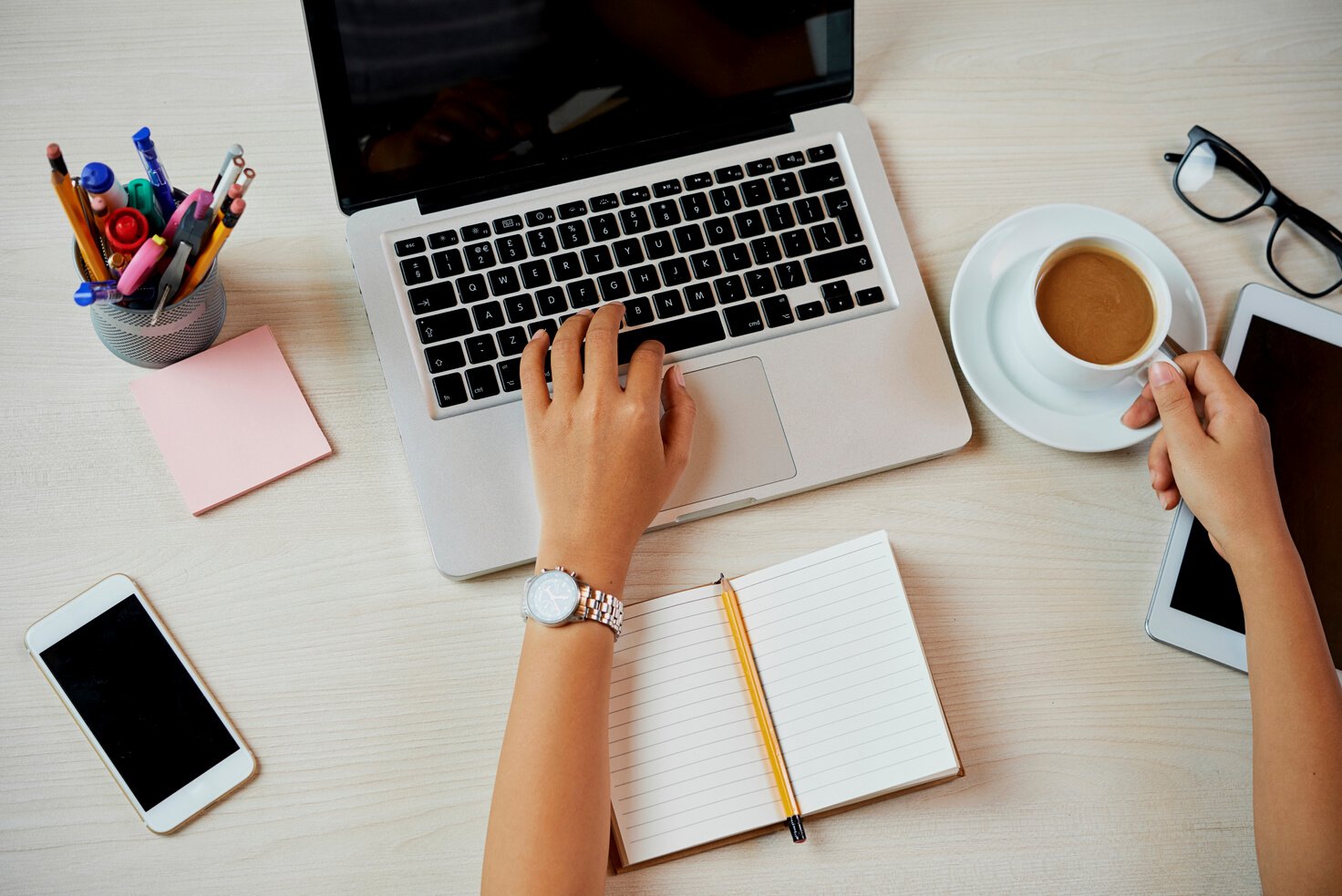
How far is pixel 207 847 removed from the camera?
682mm

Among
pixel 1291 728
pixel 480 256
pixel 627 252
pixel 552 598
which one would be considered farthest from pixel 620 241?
pixel 1291 728

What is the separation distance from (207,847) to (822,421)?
570 millimetres

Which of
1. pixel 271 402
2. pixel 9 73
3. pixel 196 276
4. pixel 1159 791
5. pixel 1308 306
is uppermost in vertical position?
pixel 9 73

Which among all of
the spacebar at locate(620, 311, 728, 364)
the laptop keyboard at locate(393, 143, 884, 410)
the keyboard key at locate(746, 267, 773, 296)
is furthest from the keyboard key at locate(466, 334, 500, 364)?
the keyboard key at locate(746, 267, 773, 296)

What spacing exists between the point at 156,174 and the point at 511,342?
0.27m

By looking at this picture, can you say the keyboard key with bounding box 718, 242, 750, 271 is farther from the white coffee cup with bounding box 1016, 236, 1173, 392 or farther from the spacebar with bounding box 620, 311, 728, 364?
the white coffee cup with bounding box 1016, 236, 1173, 392

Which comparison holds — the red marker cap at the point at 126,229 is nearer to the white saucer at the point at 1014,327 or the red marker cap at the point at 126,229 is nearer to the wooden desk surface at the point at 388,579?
the wooden desk surface at the point at 388,579

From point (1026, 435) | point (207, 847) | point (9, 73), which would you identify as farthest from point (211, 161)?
point (1026, 435)

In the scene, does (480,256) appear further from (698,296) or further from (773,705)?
(773,705)

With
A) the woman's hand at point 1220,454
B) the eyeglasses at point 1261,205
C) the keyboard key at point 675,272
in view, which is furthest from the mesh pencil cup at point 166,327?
the eyeglasses at point 1261,205

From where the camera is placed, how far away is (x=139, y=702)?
693 millimetres

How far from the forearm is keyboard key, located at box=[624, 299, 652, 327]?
1.64 ft

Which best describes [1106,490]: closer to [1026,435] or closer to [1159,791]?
[1026,435]

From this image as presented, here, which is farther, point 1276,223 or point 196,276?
point 1276,223
